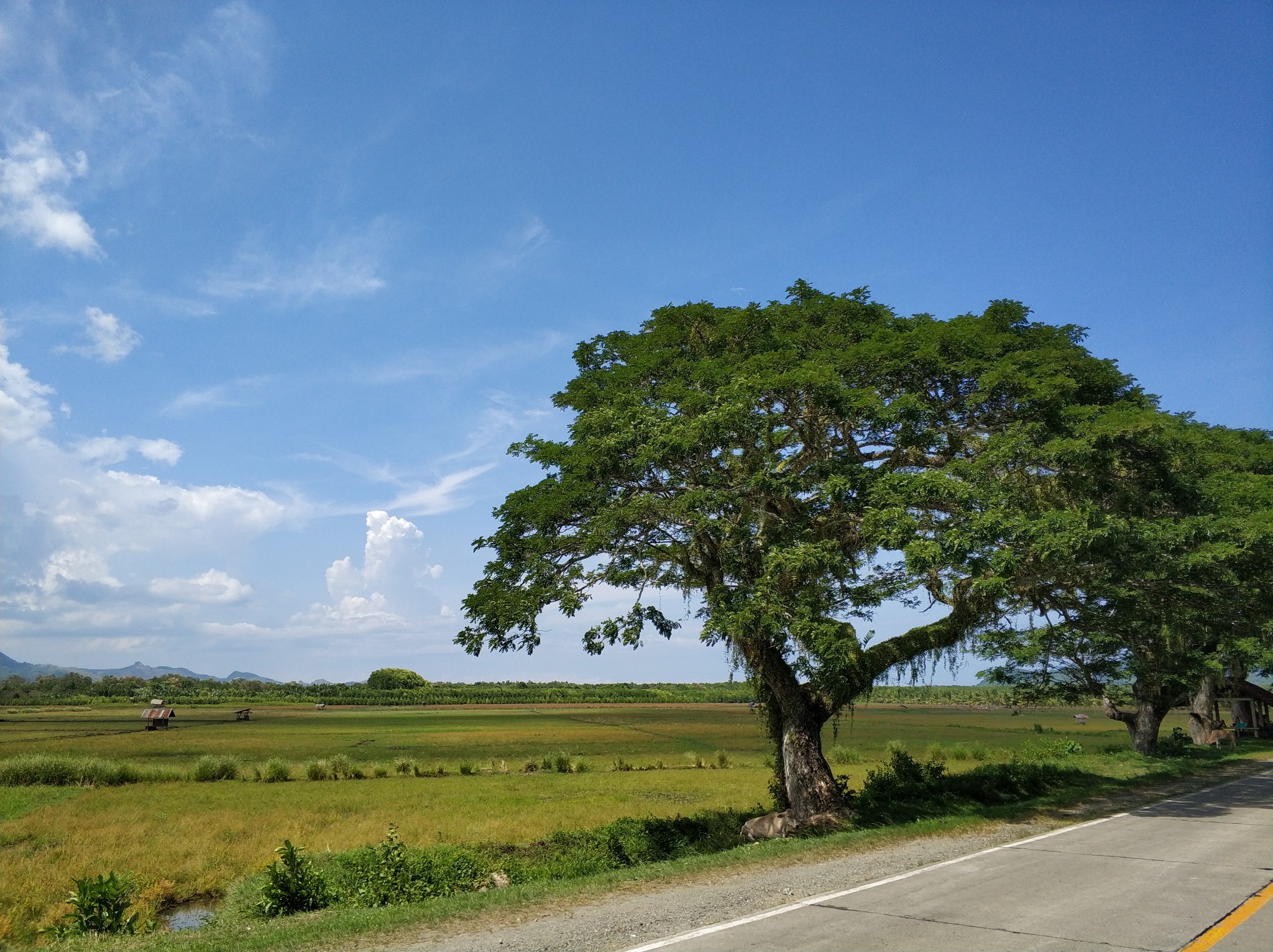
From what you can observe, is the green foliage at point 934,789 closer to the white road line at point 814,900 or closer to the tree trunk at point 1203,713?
the white road line at point 814,900

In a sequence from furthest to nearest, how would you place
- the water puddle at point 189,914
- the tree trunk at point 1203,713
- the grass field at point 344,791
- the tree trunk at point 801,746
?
the tree trunk at point 1203,713 < the grass field at point 344,791 < the tree trunk at point 801,746 < the water puddle at point 189,914

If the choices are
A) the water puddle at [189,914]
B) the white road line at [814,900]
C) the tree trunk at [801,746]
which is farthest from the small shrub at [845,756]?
the water puddle at [189,914]

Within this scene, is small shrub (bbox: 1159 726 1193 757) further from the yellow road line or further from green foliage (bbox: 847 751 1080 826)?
the yellow road line

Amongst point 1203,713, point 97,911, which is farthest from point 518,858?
point 1203,713

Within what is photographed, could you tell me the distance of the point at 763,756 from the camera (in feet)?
169

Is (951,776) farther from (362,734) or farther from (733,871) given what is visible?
(362,734)

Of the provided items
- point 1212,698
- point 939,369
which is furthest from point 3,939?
point 1212,698

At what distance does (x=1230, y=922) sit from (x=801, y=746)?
421 inches

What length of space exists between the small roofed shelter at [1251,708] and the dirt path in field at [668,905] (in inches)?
1733

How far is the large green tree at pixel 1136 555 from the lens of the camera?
50.5 ft

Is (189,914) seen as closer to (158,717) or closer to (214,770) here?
(214,770)

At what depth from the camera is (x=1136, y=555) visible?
52.9 feet

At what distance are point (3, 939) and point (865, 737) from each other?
62.6 meters

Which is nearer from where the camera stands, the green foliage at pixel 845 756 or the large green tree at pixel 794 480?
the large green tree at pixel 794 480
